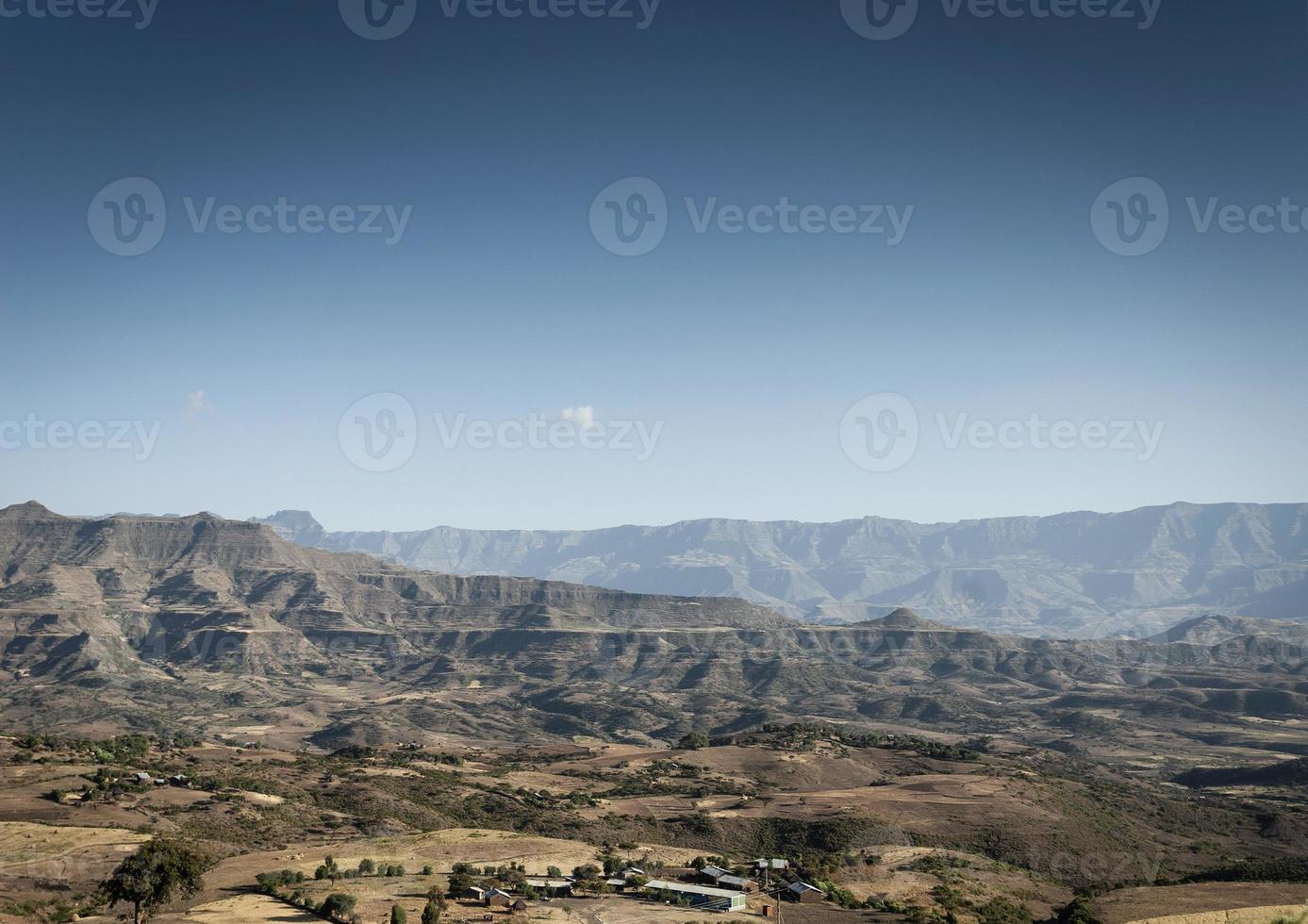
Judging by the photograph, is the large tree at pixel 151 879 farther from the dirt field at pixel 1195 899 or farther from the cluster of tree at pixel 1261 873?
the cluster of tree at pixel 1261 873

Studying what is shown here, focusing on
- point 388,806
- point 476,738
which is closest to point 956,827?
point 388,806

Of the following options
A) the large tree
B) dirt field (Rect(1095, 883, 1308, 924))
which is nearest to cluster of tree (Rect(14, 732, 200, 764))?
the large tree

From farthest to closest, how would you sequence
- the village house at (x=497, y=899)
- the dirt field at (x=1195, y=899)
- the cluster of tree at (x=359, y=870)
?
1. the cluster of tree at (x=359, y=870)
2. the dirt field at (x=1195, y=899)
3. the village house at (x=497, y=899)

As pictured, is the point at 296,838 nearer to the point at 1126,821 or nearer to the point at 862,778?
the point at 862,778

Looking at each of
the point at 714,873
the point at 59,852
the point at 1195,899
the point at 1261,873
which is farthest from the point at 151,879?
the point at 1261,873

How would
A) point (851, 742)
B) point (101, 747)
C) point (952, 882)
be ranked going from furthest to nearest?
point (851, 742) < point (101, 747) < point (952, 882)

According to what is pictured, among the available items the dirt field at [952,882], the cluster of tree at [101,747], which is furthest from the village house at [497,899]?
the cluster of tree at [101,747]

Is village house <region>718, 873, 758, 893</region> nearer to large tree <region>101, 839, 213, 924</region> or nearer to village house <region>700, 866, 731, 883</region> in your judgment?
village house <region>700, 866, 731, 883</region>

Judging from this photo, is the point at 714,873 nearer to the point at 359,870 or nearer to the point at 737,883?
the point at 737,883
